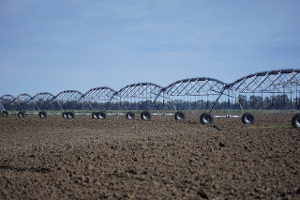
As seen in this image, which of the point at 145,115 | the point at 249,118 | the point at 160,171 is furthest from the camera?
the point at 145,115

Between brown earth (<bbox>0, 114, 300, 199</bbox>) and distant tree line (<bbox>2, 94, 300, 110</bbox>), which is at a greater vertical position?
distant tree line (<bbox>2, 94, 300, 110</bbox>)

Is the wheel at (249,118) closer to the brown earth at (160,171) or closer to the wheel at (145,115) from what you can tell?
the brown earth at (160,171)

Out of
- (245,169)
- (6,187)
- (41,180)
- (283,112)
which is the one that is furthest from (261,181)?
(283,112)

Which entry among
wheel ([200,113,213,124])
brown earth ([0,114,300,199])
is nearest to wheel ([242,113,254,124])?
wheel ([200,113,213,124])

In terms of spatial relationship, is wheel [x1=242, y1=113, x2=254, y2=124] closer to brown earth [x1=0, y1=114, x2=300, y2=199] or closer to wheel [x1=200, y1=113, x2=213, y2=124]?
wheel [x1=200, y1=113, x2=213, y2=124]

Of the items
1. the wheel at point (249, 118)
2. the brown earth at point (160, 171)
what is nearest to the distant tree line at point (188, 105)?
the wheel at point (249, 118)

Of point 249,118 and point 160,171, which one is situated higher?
point 249,118

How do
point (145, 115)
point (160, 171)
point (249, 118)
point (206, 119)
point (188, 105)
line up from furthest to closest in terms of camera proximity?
1. point (188, 105)
2. point (145, 115)
3. point (206, 119)
4. point (249, 118)
5. point (160, 171)

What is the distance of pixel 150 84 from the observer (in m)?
46.6

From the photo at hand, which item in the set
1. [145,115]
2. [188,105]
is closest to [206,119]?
[145,115]

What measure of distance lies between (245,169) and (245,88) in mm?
23387

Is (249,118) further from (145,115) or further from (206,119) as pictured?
(145,115)

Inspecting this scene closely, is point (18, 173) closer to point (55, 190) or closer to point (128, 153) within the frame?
point (55, 190)

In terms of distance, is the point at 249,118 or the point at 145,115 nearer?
the point at 249,118
